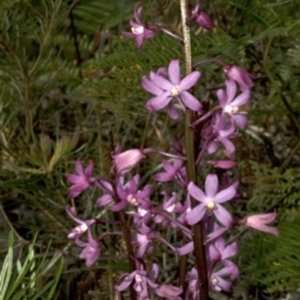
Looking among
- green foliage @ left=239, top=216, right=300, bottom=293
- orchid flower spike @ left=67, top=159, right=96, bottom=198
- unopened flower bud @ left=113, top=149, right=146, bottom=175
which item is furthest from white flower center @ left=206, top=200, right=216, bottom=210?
green foliage @ left=239, top=216, right=300, bottom=293

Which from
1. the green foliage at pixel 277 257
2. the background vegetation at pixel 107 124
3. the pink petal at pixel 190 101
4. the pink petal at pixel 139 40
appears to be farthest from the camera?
the background vegetation at pixel 107 124

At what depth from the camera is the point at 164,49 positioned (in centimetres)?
190

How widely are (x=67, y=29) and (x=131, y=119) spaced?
654mm

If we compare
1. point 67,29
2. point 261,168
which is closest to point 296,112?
point 261,168

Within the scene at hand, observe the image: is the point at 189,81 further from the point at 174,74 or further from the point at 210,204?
the point at 210,204

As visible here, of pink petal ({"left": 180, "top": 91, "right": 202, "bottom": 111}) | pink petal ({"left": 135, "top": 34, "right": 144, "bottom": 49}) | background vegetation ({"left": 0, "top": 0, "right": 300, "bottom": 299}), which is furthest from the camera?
background vegetation ({"left": 0, "top": 0, "right": 300, "bottom": 299})

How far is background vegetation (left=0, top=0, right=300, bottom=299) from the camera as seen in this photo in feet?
5.88

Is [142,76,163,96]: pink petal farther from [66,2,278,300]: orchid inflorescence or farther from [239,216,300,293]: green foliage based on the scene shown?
[239,216,300,293]: green foliage

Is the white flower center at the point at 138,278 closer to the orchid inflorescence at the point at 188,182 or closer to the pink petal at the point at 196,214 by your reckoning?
the orchid inflorescence at the point at 188,182

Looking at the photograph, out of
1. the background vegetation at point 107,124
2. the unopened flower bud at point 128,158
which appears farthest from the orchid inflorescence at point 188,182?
the background vegetation at point 107,124

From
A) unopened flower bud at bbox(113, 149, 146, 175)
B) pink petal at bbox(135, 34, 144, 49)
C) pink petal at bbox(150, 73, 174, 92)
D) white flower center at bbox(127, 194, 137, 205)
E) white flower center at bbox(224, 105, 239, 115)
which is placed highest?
pink petal at bbox(135, 34, 144, 49)

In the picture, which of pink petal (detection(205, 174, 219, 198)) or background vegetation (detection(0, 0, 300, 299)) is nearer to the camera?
pink petal (detection(205, 174, 219, 198))

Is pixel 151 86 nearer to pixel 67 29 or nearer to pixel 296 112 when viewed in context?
pixel 296 112

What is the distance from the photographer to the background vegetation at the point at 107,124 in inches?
70.6
